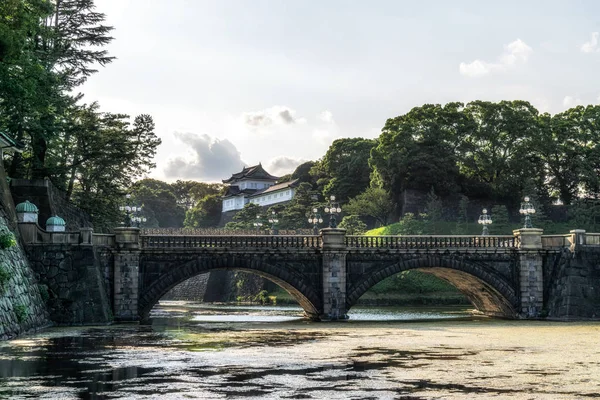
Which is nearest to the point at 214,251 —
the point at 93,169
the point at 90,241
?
the point at 90,241

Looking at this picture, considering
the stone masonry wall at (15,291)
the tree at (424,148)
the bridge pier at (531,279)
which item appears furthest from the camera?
the tree at (424,148)

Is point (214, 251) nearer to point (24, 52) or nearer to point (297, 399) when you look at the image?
point (24, 52)

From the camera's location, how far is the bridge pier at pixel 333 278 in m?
51.7

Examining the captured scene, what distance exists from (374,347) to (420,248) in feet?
77.0

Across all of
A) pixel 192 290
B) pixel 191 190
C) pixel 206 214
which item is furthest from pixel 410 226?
pixel 191 190

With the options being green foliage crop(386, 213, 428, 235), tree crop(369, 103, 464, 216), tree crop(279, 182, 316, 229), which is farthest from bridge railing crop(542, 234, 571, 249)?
tree crop(279, 182, 316, 229)

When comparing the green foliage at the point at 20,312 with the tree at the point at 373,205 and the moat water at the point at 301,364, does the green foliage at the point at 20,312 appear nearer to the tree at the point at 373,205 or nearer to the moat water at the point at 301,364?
the moat water at the point at 301,364

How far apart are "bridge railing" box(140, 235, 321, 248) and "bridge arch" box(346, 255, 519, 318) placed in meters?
Result: 4.07

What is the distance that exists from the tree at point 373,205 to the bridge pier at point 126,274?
2226 inches

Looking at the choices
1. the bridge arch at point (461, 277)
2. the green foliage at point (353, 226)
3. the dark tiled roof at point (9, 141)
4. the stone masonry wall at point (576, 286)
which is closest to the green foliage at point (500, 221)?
the green foliage at point (353, 226)

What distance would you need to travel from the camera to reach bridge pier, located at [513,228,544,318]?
54.1 meters

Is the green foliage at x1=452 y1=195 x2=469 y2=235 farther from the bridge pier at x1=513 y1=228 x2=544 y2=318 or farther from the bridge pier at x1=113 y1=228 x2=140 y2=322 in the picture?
the bridge pier at x1=113 y1=228 x2=140 y2=322

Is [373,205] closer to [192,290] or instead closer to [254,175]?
[192,290]

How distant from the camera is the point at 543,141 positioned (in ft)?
322
